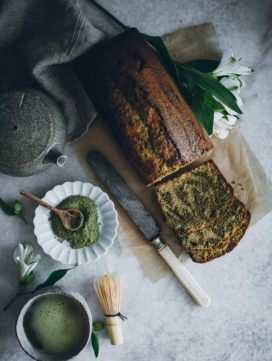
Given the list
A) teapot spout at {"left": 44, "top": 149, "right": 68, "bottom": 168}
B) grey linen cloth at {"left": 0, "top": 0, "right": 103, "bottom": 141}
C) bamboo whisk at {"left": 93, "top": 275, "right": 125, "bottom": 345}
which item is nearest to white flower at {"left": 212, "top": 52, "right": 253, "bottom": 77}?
grey linen cloth at {"left": 0, "top": 0, "right": 103, "bottom": 141}

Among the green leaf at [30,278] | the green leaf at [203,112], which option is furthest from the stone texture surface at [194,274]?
the green leaf at [203,112]

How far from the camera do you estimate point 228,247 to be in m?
1.48

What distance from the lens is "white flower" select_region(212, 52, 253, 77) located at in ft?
4.18

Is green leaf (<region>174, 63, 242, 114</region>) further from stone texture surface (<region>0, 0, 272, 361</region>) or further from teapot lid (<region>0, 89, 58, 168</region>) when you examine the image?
teapot lid (<region>0, 89, 58, 168</region>)

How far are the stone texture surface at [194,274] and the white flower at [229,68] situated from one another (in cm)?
20

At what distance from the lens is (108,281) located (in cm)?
141

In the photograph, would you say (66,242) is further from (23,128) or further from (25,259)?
(23,128)

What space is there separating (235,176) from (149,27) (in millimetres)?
758

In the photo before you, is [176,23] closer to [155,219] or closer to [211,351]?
[155,219]

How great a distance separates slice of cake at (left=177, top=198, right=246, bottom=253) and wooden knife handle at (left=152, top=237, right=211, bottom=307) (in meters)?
0.12

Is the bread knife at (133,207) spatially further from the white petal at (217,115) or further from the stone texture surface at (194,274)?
the white petal at (217,115)

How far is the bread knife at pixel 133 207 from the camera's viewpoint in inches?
55.2

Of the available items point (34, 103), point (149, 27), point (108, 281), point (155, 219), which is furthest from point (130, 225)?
point (149, 27)

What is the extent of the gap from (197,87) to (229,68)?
14 centimetres
